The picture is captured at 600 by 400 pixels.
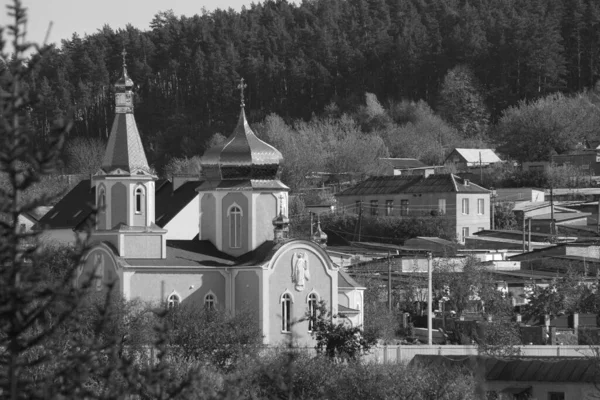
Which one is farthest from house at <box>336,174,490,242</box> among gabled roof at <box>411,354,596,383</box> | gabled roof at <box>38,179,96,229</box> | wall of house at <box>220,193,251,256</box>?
gabled roof at <box>411,354,596,383</box>

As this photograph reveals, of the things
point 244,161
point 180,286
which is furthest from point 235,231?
point 180,286

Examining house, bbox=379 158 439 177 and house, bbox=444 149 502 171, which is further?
house, bbox=444 149 502 171

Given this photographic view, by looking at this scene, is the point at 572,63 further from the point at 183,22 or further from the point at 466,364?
the point at 466,364

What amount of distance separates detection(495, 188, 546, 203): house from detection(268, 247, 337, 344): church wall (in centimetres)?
3558

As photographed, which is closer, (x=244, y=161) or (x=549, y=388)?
(x=549, y=388)

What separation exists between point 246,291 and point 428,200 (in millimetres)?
29563

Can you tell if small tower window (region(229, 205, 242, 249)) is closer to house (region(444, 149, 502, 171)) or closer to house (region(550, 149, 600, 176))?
house (region(444, 149, 502, 171))

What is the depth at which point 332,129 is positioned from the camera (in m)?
93.8

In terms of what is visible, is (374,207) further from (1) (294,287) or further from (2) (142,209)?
(2) (142,209)

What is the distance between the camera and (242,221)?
3916cm

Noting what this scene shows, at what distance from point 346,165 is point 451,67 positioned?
24081 millimetres

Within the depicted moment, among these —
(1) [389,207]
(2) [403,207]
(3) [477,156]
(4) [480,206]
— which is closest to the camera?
(4) [480,206]

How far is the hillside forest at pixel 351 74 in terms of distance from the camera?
326 feet

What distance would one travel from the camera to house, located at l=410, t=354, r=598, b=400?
31.2 meters
